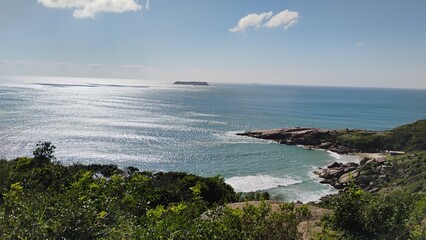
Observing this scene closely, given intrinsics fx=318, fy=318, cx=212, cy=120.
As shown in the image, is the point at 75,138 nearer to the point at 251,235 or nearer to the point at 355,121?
the point at 251,235

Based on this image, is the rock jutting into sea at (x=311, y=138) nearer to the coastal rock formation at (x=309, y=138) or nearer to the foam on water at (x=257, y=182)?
the coastal rock formation at (x=309, y=138)

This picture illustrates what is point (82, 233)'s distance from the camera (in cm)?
624

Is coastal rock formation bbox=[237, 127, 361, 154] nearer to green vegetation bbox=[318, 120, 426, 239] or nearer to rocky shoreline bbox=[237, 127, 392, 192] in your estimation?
rocky shoreline bbox=[237, 127, 392, 192]

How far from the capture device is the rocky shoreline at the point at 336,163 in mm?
46281

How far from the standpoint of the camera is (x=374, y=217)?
9.37 meters

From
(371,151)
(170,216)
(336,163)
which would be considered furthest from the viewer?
(371,151)

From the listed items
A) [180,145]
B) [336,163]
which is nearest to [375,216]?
[336,163]

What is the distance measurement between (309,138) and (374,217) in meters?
66.7

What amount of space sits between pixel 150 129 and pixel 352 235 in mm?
75361

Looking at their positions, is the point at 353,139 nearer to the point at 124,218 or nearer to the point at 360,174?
the point at 360,174

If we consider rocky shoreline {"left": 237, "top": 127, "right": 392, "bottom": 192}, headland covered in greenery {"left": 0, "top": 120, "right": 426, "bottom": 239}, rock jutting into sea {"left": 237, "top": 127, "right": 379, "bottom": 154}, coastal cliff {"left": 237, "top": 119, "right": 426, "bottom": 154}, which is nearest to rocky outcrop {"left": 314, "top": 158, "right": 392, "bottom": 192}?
rocky shoreline {"left": 237, "top": 127, "right": 392, "bottom": 192}

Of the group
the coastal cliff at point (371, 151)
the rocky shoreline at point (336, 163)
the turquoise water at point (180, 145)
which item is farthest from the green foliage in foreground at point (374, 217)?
the turquoise water at point (180, 145)

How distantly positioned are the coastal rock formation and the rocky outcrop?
1424cm

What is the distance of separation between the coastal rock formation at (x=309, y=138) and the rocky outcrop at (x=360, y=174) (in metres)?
14.2
